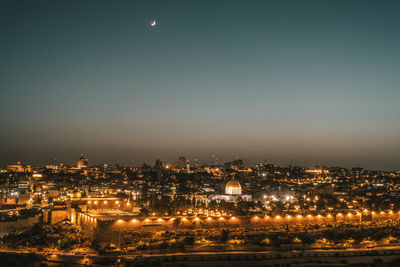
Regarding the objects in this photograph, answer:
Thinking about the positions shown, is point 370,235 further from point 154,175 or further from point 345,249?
point 154,175

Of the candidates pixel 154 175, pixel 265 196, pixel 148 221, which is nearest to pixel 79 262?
pixel 148 221

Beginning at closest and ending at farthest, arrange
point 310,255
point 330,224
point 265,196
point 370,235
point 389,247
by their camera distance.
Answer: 1. point 310,255
2. point 389,247
3. point 370,235
4. point 330,224
5. point 265,196

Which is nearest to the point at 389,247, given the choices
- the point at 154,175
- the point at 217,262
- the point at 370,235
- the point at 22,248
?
the point at 370,235

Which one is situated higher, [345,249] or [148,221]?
[148,221]

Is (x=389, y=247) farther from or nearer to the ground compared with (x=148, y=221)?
nearer to the ground

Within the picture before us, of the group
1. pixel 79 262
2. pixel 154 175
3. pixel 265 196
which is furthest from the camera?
pixel 154 175

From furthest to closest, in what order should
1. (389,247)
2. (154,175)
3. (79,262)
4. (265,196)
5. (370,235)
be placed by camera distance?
(154,175) → (265,196) → (370,235) → (389,247) → (79,262)

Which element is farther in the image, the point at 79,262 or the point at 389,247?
the point at 389,247

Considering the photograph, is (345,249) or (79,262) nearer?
(79,262)

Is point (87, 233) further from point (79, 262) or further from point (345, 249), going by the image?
point (345, 249)
